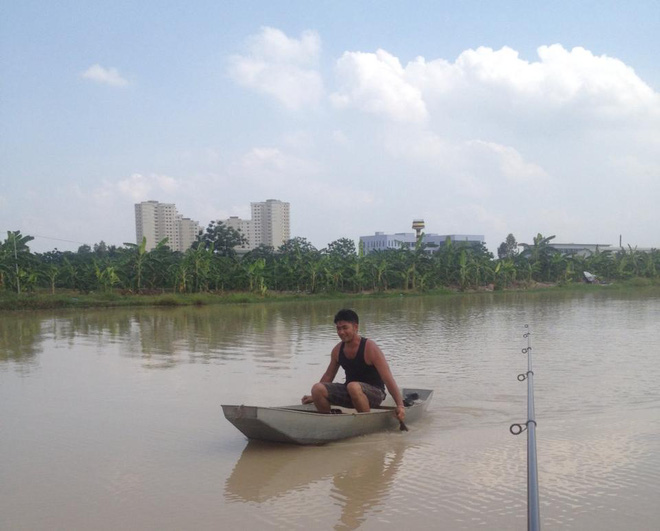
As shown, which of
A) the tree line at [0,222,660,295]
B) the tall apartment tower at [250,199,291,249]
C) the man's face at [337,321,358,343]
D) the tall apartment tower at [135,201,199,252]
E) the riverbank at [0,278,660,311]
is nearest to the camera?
the man's face at [337,321,358,343]

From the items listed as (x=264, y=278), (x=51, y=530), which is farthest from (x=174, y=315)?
(x=51, y=530)

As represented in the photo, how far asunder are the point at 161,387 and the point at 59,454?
3.09 metres

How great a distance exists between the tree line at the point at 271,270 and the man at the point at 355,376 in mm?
25959

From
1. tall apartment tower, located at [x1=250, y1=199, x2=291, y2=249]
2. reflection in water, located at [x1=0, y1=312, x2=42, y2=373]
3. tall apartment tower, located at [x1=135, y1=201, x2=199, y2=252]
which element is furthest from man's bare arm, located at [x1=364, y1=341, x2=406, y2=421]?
tall apartment tower, located at [x1=250, y1=199, x2=291, y2=249]

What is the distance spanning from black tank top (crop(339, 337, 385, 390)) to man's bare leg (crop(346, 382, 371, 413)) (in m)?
0.15

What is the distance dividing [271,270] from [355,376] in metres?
30.2

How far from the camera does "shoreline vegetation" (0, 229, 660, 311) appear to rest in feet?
93.8

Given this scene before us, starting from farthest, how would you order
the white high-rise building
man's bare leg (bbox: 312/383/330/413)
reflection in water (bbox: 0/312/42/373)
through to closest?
the white high-rise building, reflection in water (bbox: 0/312/42/373), man's bare leg (bbox: 312/383/330/413)

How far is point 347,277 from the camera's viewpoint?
35.1m

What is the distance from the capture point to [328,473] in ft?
15.7

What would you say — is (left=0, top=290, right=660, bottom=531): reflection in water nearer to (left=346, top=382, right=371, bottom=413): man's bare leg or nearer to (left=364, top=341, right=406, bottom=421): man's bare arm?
(left=346, top=382, right=371, bottom=413): man's bare leg

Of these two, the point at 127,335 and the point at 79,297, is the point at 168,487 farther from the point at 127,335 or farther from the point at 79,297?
the point at 79,297

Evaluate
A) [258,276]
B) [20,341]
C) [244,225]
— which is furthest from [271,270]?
[244,225]

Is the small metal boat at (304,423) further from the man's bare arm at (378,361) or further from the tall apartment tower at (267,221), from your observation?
the tall apartment tower at (267,221)
